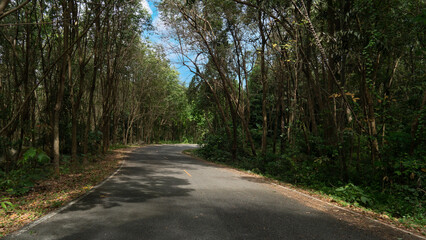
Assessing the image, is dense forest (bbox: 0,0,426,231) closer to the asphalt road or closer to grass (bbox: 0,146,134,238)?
grass (bbox: 0,146,134,238)

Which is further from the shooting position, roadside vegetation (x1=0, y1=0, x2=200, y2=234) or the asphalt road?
roadside vegetation (x1=0, y1=0, x2=200, y2=234)

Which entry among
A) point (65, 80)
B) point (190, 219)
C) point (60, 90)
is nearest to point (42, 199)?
point (190, 219)

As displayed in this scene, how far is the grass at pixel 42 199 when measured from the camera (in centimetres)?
510

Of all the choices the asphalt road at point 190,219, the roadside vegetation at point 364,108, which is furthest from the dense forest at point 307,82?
the asphalt road at point 190,219

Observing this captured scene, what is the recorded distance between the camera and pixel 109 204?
238 inches

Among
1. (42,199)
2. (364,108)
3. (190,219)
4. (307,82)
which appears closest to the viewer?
(190,219)

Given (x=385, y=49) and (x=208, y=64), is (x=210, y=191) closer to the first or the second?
(x=385, y=49)

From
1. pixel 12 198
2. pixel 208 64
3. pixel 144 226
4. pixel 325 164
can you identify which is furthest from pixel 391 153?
pixel 208 64

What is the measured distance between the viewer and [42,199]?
6.88 metres

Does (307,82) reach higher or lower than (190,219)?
higher

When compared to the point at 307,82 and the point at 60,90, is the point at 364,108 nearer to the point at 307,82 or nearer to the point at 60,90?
the point at 307,82

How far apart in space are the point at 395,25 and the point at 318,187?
6.70 meters

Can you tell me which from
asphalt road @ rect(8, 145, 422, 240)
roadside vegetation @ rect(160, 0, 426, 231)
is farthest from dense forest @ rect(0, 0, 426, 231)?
asphalt road @ rect(8, 145, 422, 240)

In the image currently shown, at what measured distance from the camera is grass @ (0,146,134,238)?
→ 5.10 meters
